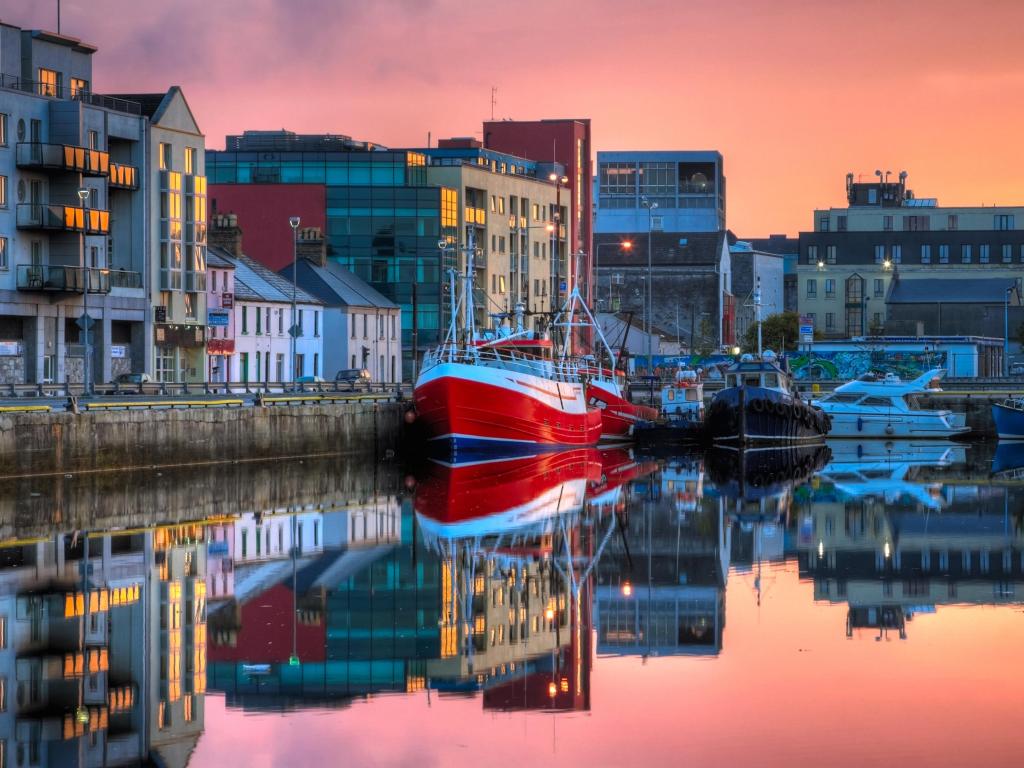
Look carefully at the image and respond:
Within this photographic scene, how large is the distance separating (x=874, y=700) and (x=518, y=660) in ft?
15.1

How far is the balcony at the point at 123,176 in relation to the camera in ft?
261

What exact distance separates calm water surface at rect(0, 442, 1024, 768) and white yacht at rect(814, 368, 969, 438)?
132 feet

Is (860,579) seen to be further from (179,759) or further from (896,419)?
(896,419)

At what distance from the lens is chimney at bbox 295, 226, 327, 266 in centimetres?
10950

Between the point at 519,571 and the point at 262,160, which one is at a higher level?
the point at 262,160

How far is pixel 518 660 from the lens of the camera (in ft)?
73.5

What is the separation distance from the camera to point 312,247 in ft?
359

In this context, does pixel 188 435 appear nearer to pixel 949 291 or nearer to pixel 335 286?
pixel 335 286

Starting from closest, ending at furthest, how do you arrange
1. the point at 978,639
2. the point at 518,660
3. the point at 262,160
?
the point at 518,660, the point at 978,639, the point at 262,160

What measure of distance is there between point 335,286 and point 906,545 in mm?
72775

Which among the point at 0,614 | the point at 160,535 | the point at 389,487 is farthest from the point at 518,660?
the point at 389,487

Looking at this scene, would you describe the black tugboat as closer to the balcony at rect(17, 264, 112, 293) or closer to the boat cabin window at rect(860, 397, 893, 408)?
the boat cabin window at rect(860, 397, 893, 408)

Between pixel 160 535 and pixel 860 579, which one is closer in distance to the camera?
pixel 860 579

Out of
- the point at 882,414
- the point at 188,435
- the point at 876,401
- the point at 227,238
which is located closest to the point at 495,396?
the point at 188,435
